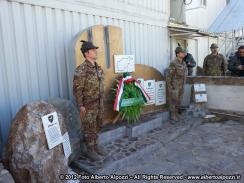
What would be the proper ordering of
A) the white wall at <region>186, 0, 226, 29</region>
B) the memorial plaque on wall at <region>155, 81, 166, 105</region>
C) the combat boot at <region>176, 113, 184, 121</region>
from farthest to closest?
1. the white wall at <region>186, 0, 226, 29</region>
2. the memorial plaque on wall at <region>155, 81, 166, 105</region>
3. the combat boot at <region>176, 113, 184, 121</region>

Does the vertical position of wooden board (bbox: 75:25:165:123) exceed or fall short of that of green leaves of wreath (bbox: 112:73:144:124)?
it exceeds it

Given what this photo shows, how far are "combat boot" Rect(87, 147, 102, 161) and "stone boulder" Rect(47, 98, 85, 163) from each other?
17 centimetres

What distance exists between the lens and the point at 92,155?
11.7 feet

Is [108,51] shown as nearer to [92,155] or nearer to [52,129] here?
[92,155]

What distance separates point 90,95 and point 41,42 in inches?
49.5

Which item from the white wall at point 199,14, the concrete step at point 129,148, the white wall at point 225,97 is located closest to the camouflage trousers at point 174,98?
the concrete step at point 129,148

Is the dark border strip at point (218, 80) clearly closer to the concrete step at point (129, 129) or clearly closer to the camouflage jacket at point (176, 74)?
the camouflage jacket at point (176, 74)

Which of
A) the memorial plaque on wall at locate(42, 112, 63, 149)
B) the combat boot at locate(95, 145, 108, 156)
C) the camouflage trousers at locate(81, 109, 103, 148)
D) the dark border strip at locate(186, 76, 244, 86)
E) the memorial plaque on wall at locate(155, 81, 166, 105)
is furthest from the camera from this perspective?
the memorial plaque on wall at locate(155, 81, 166, 105)

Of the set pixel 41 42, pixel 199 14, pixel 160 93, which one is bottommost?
pixel 160 93

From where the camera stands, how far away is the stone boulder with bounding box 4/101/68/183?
259 centimetres

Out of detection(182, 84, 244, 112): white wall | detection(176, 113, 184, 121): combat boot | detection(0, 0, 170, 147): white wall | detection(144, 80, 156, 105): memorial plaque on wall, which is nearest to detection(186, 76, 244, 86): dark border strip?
detection(182, 84, 244, 112): white wall

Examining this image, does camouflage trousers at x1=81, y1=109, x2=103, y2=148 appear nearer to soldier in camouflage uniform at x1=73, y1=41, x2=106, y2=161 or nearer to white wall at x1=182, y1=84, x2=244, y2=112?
soldier in camouflage uniform at x1=73, y1=41, x2=106, y2=161

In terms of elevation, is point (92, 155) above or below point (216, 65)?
below

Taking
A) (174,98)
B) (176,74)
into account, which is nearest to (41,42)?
(176,74)
